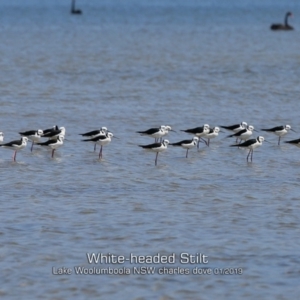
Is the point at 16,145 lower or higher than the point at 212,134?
lower

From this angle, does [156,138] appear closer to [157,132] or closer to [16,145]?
[157,132]

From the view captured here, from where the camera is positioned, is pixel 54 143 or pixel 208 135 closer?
pixel 54 143

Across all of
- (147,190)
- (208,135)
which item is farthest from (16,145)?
(208,135)

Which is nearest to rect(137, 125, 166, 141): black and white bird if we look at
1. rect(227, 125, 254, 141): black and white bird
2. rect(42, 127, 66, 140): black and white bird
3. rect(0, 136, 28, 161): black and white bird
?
rect(227, 125, 254, 141): black and white bird

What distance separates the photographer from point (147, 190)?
16.0m

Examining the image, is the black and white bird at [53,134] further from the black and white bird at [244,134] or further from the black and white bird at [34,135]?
the black and white bird at [244,134]

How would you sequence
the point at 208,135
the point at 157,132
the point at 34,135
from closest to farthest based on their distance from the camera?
1. the point at 34,135
2. the point at 157,132
3. the point at 208,135

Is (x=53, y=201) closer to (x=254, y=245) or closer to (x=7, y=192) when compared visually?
(x=7, y=192)

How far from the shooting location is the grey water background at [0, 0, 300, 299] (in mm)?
11234

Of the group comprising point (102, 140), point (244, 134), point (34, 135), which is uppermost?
point (244, 134)

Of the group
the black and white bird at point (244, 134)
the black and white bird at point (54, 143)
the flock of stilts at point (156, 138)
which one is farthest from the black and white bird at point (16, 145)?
the black and white bird at point (244, 134)

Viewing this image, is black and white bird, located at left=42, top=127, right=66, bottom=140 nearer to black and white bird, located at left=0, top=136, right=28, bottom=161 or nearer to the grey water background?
the grey water background

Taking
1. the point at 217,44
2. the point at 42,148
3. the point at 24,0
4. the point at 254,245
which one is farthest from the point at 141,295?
the point at 24,0

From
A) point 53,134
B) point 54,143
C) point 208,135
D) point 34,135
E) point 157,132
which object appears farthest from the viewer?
point 208,135
